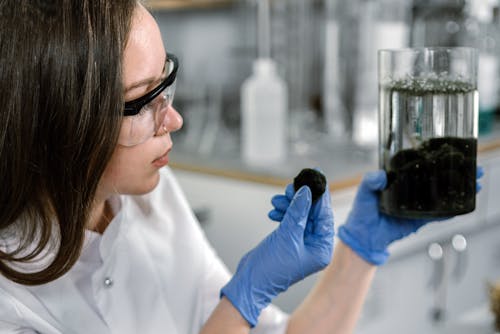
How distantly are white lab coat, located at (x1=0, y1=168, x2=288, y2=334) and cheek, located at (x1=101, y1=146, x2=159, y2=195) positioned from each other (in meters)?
0.17

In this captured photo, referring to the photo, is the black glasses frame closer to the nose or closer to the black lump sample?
the nose

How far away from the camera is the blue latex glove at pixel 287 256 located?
112 centimetres

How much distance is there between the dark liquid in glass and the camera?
110cm

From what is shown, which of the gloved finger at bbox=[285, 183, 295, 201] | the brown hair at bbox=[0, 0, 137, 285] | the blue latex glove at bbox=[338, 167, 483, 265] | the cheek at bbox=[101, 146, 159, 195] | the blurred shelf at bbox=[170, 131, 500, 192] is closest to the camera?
the brown hair at bbox=[0, 0, 137, 285]

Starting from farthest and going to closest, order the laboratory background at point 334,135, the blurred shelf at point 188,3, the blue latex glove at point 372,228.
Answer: the blurred shelf at point 188,3 < the laboratory background at point 334,135 < the blue latex glove at point 372,228

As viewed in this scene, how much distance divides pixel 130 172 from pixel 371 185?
0.45 metres

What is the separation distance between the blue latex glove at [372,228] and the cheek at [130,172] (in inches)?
17.7

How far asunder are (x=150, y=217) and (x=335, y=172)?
32.1 inches

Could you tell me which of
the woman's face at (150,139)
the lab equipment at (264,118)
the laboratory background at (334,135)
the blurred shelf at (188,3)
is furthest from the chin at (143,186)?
the blurred shelf at (188,3)

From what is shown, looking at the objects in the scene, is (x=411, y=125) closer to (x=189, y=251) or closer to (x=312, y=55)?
(x=189, y=251)

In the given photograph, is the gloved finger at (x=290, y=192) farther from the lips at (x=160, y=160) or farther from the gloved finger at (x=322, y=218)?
the lips at (x=160, y=160)

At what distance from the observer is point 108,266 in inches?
49.1

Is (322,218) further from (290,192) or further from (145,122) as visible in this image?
(145,122)

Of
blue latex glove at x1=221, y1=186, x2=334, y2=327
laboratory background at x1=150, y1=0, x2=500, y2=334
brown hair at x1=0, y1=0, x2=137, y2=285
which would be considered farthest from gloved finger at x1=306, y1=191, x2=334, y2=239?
laboratory background at x1=150, y1=0, x2=500, y2=334
